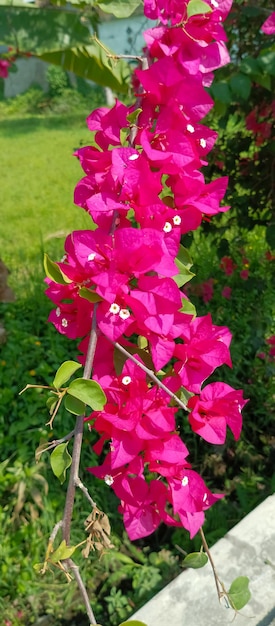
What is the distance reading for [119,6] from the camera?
90 cm

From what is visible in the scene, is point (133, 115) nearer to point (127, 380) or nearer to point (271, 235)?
point (127, 380)

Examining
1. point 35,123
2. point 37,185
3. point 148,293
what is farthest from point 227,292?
point 35,123

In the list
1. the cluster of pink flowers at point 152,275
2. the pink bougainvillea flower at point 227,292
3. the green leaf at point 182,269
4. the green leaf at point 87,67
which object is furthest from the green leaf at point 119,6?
the pink bougainvillea flower at point 227,292

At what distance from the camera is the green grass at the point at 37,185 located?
138 inches

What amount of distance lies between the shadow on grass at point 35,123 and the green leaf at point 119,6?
21.2 feet

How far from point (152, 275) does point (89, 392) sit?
15cm

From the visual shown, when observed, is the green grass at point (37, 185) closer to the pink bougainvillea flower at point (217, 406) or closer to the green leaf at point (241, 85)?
the green leaf at point (241, 85)

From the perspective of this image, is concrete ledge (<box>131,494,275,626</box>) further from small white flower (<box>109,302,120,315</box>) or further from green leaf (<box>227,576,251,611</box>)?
small white flower (<box>109,302,120,315</box>)

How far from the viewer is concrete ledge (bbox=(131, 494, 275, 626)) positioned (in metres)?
1.05

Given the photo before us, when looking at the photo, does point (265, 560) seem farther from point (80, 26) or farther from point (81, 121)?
point (81, 121)

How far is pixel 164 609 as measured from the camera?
3.51ft

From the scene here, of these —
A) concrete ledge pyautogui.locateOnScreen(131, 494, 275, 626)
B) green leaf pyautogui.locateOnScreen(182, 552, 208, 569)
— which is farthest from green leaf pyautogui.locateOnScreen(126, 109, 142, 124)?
concrete ledge pyautogui.locateOnScreen(131, 494, 275, 626)

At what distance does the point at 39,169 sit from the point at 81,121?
2.14 m

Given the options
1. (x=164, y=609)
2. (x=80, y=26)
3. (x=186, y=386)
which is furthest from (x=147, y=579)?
→ (x=80, y=26)
